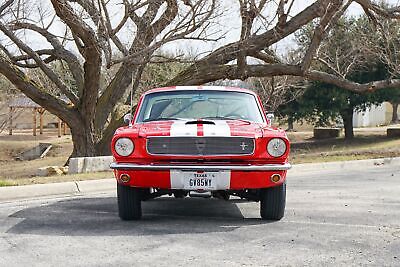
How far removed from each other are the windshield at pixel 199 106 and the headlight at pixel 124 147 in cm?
96

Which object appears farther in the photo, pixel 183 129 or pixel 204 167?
pixel 183 129

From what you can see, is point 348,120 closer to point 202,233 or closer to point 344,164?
point 344,164

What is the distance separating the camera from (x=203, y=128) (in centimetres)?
641

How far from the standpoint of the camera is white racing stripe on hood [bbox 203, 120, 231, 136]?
6.24 metres

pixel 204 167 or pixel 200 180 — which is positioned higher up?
pixel 204 167

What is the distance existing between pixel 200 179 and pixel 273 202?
36.7 inches

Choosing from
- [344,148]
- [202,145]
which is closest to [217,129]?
[202,145]

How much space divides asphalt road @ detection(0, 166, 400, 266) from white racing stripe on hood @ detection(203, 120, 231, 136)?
3.20ft

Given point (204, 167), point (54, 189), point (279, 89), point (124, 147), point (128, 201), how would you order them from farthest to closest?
point (279, 89) → point (54, 189) → point (128, 201) → point (124, 147) → point (204, 167)

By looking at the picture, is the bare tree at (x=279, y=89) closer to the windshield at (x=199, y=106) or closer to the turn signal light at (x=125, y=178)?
the windshield at (x=199, y=106)

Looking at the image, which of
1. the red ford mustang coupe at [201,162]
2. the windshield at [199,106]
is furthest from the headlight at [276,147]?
the windshield at [199,106]

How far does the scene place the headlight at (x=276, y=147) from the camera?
6277 mm

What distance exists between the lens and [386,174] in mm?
12430

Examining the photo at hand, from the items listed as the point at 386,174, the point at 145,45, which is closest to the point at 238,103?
the point at 386,174
